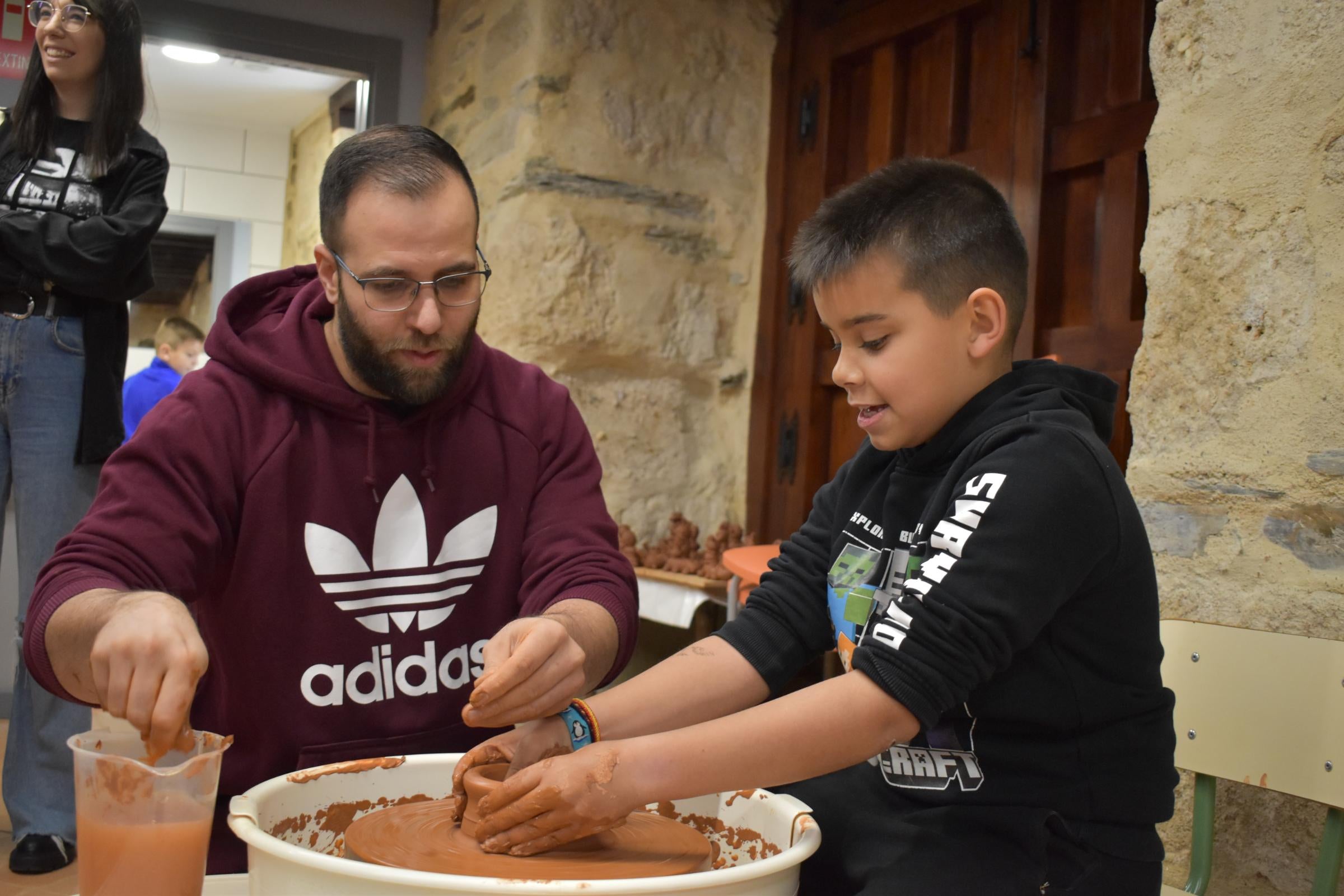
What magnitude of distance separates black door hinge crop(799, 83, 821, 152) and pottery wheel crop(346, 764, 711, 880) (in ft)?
9.56

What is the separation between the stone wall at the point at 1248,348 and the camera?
1.58m

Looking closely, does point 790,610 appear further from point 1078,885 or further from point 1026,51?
point 1026,51

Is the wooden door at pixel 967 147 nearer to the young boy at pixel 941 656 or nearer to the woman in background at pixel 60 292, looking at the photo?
the young boy at pixel 941 656

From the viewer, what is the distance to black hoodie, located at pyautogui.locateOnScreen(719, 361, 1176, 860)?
104cm

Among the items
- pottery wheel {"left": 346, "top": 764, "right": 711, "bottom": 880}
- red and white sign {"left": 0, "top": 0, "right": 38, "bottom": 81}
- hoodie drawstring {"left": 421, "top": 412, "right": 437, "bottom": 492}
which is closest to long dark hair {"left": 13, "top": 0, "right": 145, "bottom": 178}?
hoodie drawstring {"left": 421, "top": 412, "right": 437, "bottom": 492}

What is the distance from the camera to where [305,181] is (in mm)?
5992

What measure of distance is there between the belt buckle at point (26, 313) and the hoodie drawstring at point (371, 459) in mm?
A: 1249

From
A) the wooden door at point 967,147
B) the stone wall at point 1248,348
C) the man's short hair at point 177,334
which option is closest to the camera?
the stone wall at point 1248,348

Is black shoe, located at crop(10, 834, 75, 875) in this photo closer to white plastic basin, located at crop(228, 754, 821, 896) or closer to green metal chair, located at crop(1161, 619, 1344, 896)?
white plastic basin, located at crop(228, 754, 821, 896)

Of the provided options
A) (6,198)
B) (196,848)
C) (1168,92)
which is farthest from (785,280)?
(196,848)

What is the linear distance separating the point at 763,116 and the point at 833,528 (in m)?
2.73

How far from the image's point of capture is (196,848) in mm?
871

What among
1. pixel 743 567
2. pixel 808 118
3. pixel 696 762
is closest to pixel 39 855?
pixel 743 567

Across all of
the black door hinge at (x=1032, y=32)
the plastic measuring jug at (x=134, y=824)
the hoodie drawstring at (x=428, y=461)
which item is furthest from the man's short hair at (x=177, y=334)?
the plastic measuring jug at (x=134, y=824)
